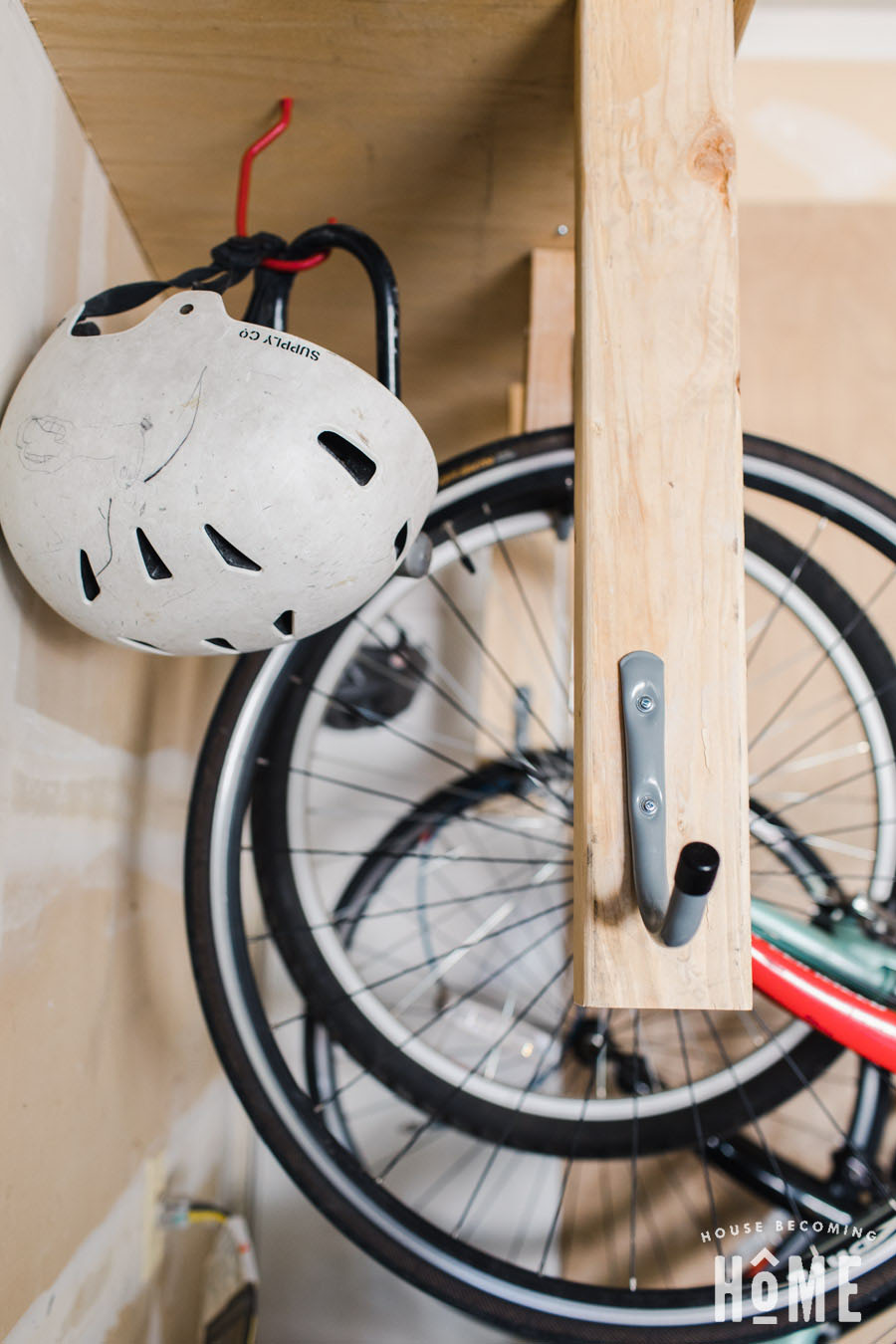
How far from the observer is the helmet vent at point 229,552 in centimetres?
49

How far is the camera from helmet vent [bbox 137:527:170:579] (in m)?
0.50

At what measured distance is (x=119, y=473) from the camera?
0.49m

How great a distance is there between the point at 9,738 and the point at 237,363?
0.29 meters

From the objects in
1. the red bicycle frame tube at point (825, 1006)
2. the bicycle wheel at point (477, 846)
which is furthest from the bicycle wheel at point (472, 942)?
the red bicycle frame tube at point (825, 1006)

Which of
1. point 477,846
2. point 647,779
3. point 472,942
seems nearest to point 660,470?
point 647,779

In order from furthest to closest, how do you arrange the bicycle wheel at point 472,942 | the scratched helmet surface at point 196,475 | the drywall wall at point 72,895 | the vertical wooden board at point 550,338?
the vertical wooden board at point 550,338, the bicycle wheel at point 472,942, the drywall wall at point 72,895, the scratched helmet surface at point 196,475

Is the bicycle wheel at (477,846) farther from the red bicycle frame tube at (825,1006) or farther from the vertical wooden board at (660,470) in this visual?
the vertical wooden board at (660,470)

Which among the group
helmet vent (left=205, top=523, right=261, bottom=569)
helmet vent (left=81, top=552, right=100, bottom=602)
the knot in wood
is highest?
the knot in wood

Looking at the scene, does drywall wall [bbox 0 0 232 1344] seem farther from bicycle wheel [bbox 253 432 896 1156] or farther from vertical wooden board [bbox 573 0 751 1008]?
vertical wooden board [bbox 573 0 751 1008]

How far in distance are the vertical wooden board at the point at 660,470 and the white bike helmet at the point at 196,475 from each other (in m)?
0.14

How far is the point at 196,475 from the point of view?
48 centimetres

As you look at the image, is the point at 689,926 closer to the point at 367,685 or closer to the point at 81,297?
the point at 81,297

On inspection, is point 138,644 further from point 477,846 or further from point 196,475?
point 477,846

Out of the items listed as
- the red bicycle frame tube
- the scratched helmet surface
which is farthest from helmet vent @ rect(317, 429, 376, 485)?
the red bicycle frame tube
